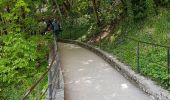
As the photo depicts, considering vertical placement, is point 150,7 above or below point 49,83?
above

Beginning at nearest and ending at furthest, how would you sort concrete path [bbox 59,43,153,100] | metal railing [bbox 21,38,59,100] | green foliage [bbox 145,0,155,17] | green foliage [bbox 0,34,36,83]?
metal railing [bbox 21,38,59,100], concrete path [bbox 59,43,153,100], green foliage [bbox 0,34,36,83], green foliage [bbox 145,0,155,17]

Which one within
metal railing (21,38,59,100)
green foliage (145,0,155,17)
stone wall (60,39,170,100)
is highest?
green foliage (145,0,155,17)

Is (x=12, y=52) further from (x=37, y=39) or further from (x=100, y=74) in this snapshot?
(x=100, y=74)

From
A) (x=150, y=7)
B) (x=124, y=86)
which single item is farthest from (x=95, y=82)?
(x=150, y=7)

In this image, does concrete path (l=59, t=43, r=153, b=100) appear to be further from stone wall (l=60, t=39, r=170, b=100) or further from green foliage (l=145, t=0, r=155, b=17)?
green foliage (l=145, t=0, r=155, b=17)

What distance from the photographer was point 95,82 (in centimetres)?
1016

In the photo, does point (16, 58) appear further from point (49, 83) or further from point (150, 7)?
point (49, 83)

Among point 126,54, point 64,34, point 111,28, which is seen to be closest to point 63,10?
point 64,34

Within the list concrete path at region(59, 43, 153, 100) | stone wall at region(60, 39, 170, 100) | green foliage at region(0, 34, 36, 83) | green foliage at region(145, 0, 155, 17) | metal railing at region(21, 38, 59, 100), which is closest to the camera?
metal railing at region(21, 38, 59, 100)

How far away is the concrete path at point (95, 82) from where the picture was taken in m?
8.55

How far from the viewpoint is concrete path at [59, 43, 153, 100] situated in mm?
8555

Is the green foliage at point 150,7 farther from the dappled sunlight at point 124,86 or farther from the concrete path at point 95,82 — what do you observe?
the dappled sunlight at point 124,86

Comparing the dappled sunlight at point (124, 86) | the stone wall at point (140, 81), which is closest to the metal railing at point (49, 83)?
the dappled sunlight at point (124, 86)

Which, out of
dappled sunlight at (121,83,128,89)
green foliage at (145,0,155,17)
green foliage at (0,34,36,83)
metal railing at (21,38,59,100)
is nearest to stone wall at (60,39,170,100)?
dappled sunlight at (121,83,128,89)
